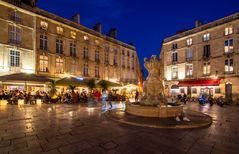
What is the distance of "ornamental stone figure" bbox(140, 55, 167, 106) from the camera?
8875 millimetres

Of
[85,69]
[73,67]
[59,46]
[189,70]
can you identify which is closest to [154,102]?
[73,67]

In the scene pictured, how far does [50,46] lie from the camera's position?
68.0ft

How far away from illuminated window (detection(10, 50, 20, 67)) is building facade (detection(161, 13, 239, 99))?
19.8 metres

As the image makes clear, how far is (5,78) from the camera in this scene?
12953 mm

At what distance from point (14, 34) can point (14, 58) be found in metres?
2.78

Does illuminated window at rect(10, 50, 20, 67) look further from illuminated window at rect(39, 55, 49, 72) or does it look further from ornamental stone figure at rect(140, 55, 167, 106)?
ornamental stone figure at rect(140, 55, 167, 106)

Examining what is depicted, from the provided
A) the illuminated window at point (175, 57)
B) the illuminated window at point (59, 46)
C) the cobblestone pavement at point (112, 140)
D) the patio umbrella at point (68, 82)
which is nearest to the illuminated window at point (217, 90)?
the illuminated window at point (175, 57)

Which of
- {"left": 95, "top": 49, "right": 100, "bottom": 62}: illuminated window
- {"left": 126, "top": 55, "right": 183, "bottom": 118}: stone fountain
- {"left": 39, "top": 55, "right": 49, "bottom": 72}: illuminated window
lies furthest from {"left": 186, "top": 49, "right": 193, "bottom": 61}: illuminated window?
{"left": 39, "top": 55, "right": 49, "bottom": 72}: illuminated window

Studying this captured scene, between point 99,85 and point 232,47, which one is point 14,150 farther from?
point 232,47

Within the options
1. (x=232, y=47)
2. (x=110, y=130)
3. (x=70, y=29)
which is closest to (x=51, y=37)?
(x=70, y=29)

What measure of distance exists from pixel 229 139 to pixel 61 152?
16.0 feet

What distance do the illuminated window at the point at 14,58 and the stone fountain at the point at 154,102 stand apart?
604 inches

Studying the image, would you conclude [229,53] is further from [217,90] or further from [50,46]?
A: [50,46]

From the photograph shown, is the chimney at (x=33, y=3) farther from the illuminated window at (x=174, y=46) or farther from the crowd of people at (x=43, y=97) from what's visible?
the illuminated window at (x=174, y=46)
